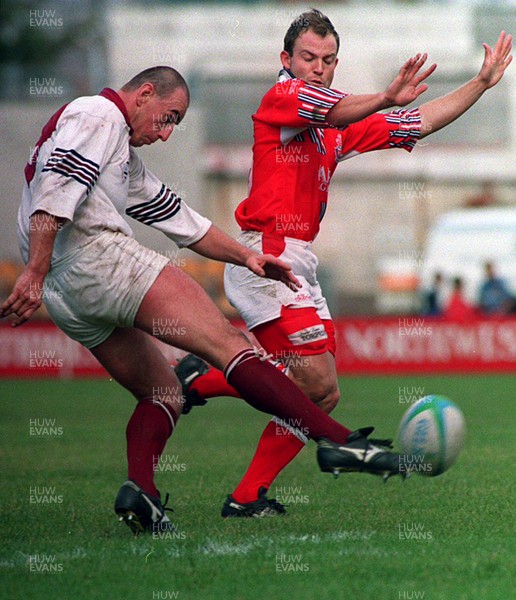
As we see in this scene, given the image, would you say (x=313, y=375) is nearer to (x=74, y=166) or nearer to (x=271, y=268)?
(x=271, y=268)

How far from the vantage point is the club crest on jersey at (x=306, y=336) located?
6.43 meters

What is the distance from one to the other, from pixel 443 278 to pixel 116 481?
1908 cm

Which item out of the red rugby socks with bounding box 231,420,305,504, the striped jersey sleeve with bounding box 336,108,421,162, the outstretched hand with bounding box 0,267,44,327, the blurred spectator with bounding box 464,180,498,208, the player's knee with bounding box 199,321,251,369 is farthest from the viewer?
the blurred spectator with bounding box 464,180,498,208

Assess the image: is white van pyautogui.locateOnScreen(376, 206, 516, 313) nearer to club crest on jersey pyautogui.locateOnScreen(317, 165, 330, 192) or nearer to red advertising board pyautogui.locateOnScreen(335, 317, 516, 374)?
red advertising board pyautogui.locateOnScreen(335, 317, 516, 374)

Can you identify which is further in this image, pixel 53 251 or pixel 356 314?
pixel 356 314

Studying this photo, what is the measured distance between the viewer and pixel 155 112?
582cm

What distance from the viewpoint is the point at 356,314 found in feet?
113

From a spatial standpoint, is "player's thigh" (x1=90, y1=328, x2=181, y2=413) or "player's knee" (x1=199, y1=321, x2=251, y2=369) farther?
"player's thigh" (x1=90, y1=328, x2=181, y2=413)

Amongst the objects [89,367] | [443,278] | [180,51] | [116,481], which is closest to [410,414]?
[116,481]

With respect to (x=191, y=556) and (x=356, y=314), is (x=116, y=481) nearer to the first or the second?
(x=191, y=556)

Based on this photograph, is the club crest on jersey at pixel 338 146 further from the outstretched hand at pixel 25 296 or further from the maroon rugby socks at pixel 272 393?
the outstretched hand at pixel 25 296

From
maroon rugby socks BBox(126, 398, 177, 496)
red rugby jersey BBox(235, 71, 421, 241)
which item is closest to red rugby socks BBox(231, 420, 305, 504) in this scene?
maroon rugby socks BBox(126, 398, 177, 496)

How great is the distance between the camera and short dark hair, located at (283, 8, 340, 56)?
631 centimetres

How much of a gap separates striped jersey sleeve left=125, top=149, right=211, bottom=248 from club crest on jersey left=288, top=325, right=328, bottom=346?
776mm
